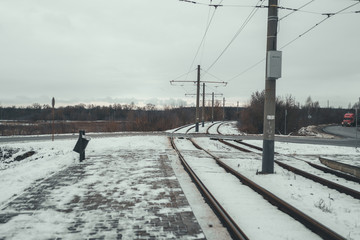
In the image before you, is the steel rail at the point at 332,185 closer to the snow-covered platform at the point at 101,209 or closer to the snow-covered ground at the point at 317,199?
the snow-covered ground at the point at 317,199

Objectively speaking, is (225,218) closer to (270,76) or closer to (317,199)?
(317,199)

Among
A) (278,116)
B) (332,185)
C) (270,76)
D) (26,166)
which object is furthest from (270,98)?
(278,116)

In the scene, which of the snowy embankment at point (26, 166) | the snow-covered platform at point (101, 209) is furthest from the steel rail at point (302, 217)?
the snowy embankment at point (26, 166)

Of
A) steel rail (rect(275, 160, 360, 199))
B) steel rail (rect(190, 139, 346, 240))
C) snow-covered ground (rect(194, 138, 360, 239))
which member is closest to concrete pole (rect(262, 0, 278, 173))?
snow-covered ground (rect(194, 138, 360, 239))

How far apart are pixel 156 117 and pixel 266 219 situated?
34084 millimetres

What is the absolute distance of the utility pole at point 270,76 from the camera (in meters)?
8.19

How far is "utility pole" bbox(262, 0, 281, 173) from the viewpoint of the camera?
8188 mm

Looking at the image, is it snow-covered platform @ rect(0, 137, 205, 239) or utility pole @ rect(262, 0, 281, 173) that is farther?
utility pole @ rect(262, 0, 281, 173)

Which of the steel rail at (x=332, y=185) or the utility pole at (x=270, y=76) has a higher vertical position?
the utility pole at (x=270, y=76)

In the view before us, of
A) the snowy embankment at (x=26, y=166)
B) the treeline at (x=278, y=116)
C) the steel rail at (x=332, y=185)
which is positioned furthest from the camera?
the treeline at (x=278, y=116)

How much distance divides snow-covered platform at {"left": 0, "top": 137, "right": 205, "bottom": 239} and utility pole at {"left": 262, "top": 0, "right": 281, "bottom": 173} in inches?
128

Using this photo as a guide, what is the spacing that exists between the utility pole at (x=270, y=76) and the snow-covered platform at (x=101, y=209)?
326 cm

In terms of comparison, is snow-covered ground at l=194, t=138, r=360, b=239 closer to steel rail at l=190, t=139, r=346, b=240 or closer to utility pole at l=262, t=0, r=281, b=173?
steel rail at l=190, t=139, r=346, b=240

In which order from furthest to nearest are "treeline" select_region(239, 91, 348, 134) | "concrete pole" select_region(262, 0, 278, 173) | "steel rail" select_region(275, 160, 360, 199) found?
"treeline" select_region(239, 91, 348, 134) < "concrete pole" select_region(262, 0, 278, 173) < "steel rail" select_region(275, 160, 360, 199)
